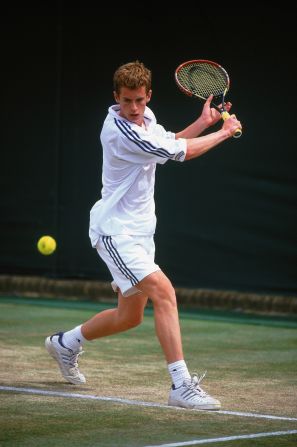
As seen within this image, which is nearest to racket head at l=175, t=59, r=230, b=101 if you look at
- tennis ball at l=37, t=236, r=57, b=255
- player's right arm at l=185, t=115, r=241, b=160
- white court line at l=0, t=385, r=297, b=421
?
player's right arm at l=185, t=115, r=241, b=160

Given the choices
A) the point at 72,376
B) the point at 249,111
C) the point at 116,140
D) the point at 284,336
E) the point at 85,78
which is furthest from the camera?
the point at 85,78

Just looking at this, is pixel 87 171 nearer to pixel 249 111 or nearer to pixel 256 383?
pixel 249 111

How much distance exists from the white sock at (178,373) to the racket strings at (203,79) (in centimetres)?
145

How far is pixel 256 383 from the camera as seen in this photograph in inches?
241

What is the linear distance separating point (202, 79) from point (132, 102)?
0.69 meters

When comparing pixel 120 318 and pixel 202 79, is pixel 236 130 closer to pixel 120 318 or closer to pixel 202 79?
pixel 202 79

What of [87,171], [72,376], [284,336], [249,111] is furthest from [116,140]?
[87,171]

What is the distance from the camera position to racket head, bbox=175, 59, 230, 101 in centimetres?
598

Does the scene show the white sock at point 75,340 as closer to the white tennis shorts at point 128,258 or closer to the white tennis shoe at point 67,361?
the white tennis shoe at point 67,361

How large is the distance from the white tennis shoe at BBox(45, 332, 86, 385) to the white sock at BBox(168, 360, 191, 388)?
2.42ft

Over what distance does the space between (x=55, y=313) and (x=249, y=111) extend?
2.23m

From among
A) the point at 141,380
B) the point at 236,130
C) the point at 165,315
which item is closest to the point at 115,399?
the point at 165,315

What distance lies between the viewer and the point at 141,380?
6.11m

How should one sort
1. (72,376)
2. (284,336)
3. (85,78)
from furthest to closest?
(85,78)
(284,336)
(72,376)
